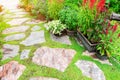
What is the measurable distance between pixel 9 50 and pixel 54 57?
1.02 metres

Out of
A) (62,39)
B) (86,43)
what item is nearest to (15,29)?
A: (62,39)

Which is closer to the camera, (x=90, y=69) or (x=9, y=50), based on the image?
(x=90, y=69)

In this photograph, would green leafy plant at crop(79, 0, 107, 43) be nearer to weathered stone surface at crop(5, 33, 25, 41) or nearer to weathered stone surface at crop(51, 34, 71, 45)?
weathered stone surface at crop(51, 34, 71, 45)

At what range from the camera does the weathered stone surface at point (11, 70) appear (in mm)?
2977

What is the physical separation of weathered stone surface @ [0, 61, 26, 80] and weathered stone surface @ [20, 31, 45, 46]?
83 cm

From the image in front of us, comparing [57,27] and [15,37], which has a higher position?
[57,27]

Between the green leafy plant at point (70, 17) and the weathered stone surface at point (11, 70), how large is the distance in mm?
1693

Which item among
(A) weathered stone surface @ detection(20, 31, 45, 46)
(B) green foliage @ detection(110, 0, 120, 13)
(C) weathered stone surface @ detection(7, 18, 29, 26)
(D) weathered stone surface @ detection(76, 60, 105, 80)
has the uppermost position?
(B) green foliage @ detection(110, 0, 120, 13)

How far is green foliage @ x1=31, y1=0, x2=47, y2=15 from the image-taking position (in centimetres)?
555

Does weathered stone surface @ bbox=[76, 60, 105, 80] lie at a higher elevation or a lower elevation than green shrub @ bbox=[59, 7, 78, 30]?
lower

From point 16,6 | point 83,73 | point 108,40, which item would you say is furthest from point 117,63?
point 16,6

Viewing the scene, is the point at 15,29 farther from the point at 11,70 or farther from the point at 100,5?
the point at 100,5

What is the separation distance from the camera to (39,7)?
5.76 m

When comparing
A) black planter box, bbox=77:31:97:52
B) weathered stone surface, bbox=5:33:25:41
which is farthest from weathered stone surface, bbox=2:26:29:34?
black planter box, bbox=77:31:97:52
